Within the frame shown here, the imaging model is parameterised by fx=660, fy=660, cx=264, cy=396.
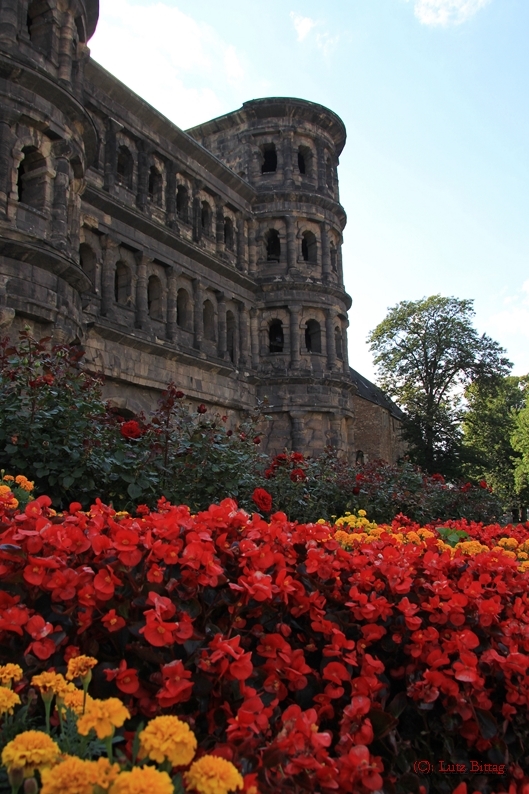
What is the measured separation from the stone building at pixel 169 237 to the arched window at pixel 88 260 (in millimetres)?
42

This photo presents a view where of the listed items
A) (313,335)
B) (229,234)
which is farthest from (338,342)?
(229,234)

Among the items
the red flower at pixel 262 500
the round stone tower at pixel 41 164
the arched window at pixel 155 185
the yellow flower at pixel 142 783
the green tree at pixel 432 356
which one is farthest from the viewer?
the green tree at pixel 432 356

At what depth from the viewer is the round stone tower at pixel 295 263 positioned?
2441 cm

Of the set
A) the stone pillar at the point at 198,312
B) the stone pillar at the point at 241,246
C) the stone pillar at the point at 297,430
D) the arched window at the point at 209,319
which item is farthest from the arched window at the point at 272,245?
the stone pillar at the point at 297,430

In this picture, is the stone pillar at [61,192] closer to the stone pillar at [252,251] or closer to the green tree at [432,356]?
the stone pillar at [252,251]

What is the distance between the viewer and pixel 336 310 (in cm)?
2597

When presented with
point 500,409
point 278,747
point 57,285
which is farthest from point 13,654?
point 500,409

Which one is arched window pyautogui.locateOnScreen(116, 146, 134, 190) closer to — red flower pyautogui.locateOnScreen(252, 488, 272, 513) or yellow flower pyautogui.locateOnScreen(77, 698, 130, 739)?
red flower pyautogui.locateOnScreen(252, 488, 272, 513)

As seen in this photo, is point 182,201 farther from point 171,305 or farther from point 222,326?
point 222,326

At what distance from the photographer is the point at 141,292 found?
62.4 ft

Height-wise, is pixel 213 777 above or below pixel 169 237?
below

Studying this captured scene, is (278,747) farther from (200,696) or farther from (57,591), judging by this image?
(57,591)

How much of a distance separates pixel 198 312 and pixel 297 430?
585 cm

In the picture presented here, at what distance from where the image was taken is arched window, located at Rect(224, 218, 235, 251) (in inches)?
962
